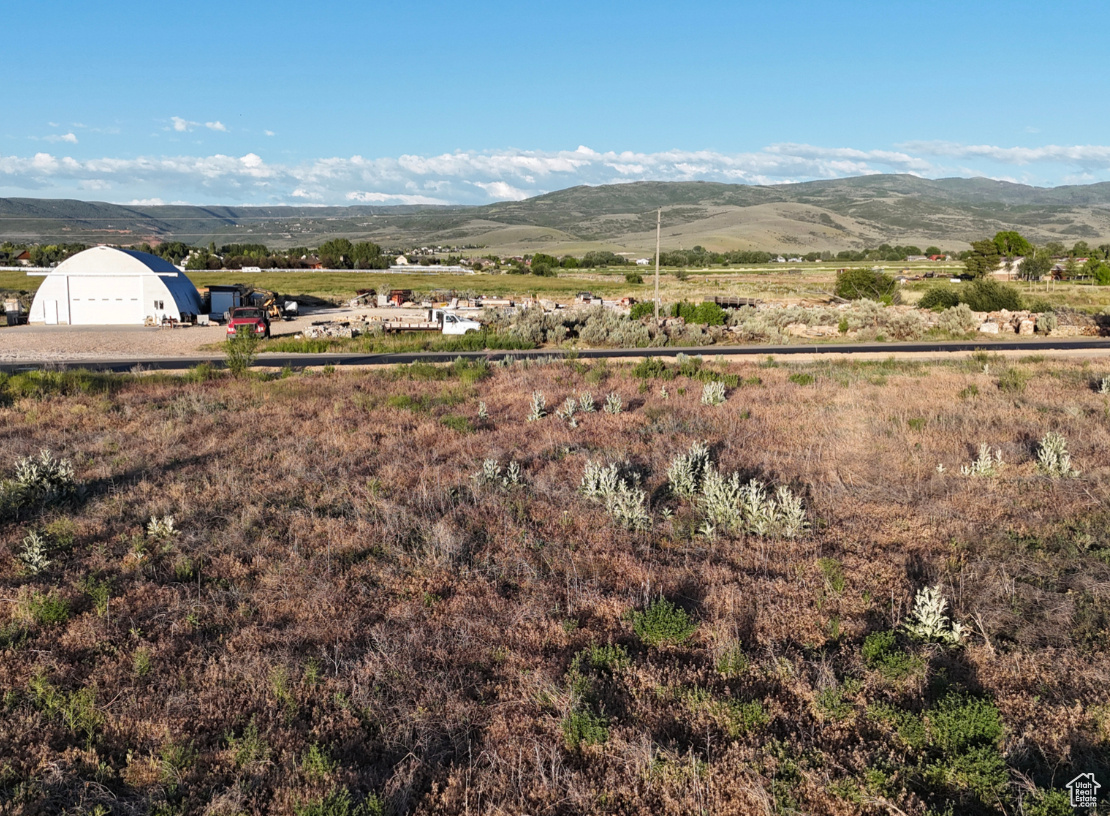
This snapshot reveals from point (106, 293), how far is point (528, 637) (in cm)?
4793

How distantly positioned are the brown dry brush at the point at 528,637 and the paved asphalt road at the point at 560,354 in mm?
15059

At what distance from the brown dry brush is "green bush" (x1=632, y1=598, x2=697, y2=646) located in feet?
0.37

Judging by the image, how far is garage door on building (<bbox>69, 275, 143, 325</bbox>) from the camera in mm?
44594

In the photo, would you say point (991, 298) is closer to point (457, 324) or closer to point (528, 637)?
point (457, 324)

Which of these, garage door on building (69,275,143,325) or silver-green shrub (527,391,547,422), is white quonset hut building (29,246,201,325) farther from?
silver-green shrub (527,391,547,422)

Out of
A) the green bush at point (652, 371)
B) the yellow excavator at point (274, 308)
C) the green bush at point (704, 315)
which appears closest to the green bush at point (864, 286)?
the green bush at point (704, 315)

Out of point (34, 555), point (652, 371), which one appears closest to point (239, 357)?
point (652, 371)

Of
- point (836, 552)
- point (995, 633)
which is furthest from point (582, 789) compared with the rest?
point (836, 552)

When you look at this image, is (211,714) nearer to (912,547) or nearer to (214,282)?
(912,547)

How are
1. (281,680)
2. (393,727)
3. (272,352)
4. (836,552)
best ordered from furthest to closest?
(272,352) < (836,552) < (281,680) < (393,727)

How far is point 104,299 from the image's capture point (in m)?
44.9

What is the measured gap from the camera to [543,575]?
7992mm

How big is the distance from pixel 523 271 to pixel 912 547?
318 ft

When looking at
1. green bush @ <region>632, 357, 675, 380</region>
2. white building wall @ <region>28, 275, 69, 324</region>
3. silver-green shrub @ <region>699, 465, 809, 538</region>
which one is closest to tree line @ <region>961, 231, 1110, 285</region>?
green bush @ <region>632, 357, 675, 380</region>
